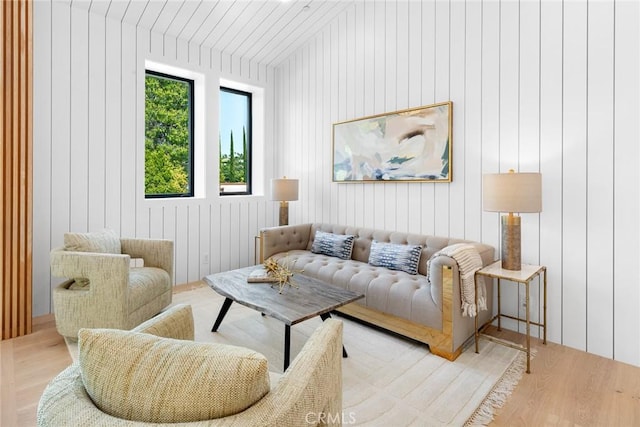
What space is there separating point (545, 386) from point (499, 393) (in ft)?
1.05

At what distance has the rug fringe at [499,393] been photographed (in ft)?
6.06

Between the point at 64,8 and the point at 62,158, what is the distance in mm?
1330

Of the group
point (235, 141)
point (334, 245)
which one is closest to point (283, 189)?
point (334, 245)

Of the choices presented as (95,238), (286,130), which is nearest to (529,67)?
(286,130)

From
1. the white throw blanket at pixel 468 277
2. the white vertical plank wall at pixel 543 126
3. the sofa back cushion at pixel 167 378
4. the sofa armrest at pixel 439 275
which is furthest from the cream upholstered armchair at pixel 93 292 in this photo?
the white vertical plank wall at pixel 543 126

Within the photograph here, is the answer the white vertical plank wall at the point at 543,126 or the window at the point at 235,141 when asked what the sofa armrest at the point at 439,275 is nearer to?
the white vertical plank wall at the point at 543,126

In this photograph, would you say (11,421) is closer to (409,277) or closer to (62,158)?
(62,158)

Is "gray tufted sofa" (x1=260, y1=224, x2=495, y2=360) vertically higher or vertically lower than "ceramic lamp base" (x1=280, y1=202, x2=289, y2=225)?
lower

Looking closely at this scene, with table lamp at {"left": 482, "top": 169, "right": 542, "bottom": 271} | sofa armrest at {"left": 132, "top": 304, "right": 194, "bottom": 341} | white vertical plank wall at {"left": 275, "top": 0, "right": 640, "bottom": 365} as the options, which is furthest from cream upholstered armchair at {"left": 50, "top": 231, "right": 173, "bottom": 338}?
table lamp at {"left": 482, "top": 169, "right": 542, "bottom": 271}

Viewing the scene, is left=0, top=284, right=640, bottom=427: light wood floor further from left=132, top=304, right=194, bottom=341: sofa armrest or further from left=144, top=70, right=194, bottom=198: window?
left=144, top=70, right=194, bottom=198: window

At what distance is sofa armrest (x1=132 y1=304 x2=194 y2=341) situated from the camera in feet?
4.31

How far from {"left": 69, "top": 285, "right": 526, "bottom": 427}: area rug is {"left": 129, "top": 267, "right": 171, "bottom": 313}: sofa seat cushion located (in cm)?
43

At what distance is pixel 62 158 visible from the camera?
10.7ft

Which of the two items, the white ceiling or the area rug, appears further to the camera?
the white ceiling
